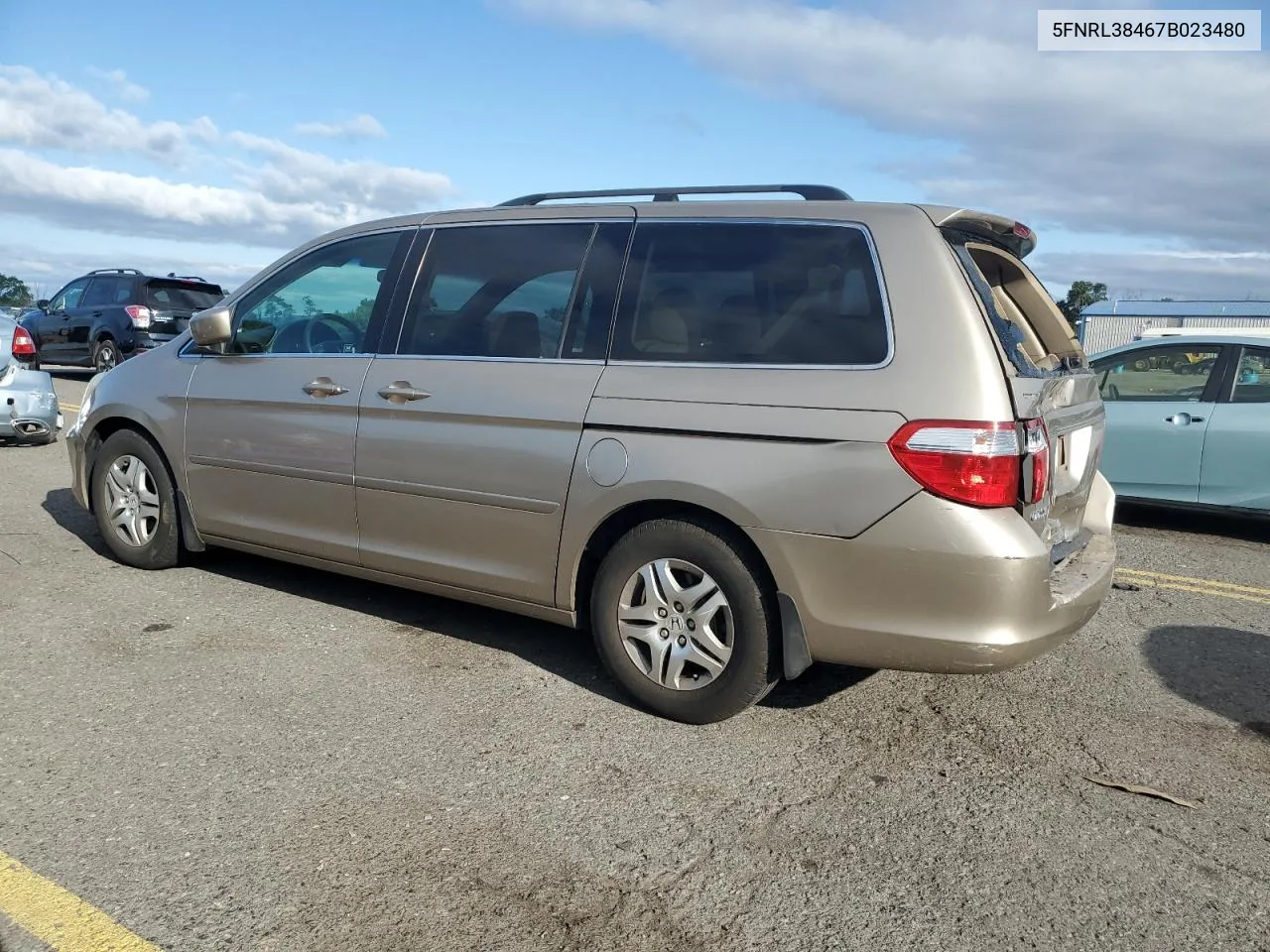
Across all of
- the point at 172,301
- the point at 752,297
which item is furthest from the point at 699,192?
the point at 172,301

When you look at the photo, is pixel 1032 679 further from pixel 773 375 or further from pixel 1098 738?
pixel 773 375

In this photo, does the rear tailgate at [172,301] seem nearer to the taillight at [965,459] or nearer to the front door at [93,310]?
the front door at [93,310]

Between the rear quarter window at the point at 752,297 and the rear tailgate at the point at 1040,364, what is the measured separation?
37 cm

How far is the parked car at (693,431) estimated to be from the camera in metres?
3.29

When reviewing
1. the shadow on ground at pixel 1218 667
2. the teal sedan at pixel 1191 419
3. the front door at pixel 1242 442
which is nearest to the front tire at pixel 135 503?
the shadow on ground at pixel 1218 667

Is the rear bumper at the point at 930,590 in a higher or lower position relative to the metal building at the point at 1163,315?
higher

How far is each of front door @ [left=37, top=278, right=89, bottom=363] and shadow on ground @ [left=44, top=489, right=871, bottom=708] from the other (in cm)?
1202

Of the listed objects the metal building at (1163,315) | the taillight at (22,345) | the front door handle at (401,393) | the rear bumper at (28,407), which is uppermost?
the taillight at (22,345)

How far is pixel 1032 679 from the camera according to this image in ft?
14.4

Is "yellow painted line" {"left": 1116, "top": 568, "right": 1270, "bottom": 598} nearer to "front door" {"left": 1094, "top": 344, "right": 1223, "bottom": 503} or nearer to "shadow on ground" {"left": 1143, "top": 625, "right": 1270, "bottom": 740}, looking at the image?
"shadow on ground" {"left": 1143, "top": 625, "right": 1270, "bottom": 740}

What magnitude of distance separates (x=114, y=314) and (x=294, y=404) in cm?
1292

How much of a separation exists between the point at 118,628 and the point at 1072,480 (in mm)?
4009

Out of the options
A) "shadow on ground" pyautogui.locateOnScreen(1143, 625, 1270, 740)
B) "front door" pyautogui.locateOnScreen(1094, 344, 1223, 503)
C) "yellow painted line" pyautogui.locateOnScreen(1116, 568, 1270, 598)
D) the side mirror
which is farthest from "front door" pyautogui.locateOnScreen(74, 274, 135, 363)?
"shadow on ground" pyautogui.locateOnScreen(1143, 625, 1270, 740)

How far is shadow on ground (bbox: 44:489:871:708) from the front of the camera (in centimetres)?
419
